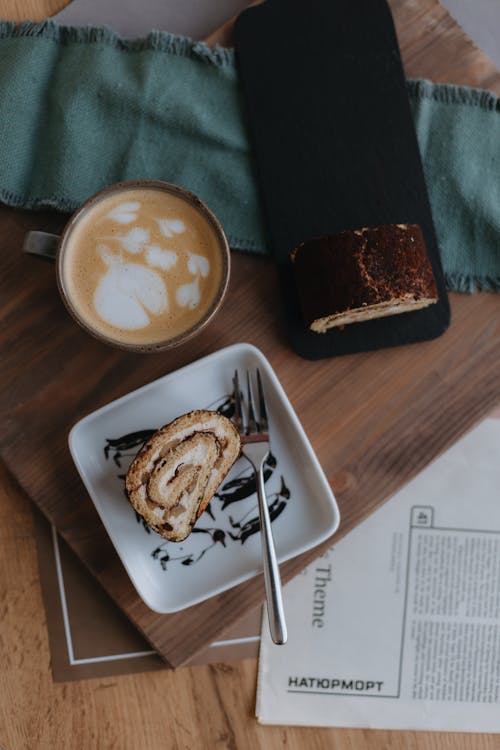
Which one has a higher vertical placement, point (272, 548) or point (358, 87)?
point (358, 87)

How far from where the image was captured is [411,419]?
33.5 inches

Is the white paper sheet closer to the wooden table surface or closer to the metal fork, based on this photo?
the wooden table surface

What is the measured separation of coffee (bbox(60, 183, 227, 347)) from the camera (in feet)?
2.50

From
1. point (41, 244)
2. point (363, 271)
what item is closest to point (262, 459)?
point (363, 271)

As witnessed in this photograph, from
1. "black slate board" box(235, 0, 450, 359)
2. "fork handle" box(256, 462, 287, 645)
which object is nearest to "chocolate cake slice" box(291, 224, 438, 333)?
"black slate board" box(235, 0, 450, 359)

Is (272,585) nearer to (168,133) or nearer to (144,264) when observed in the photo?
(144,264)

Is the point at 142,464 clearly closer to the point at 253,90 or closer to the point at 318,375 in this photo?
the point at 318,375

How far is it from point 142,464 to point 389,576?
411 mm

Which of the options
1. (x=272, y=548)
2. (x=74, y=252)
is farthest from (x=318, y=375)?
(x=74, y=252)

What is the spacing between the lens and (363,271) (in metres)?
0.76

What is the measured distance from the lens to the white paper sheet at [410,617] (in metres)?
0.95

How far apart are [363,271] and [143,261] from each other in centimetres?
24

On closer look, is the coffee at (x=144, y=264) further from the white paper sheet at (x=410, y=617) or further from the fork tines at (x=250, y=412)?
the white paper sheet at (x=410, y=617)

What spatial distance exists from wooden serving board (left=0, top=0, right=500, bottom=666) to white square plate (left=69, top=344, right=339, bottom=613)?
0.12 feet
